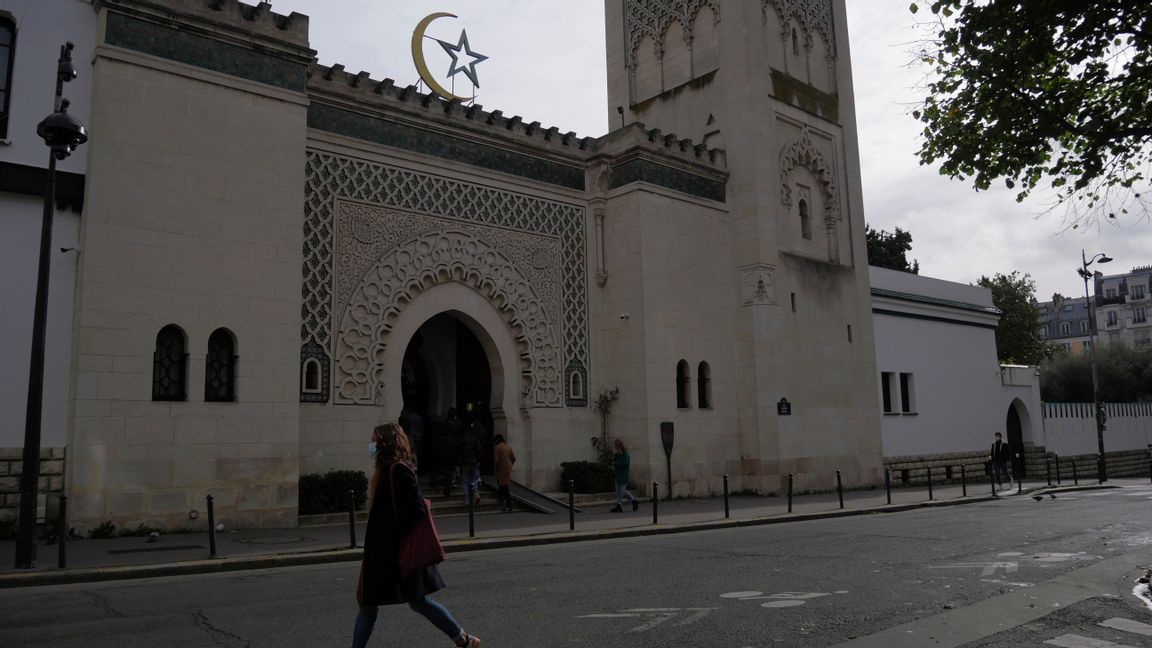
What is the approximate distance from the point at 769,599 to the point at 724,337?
13.8 metres

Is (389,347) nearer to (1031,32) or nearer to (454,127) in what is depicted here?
(454,127)

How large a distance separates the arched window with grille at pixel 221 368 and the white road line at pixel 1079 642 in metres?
11.4

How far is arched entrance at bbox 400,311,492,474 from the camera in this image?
19.2m

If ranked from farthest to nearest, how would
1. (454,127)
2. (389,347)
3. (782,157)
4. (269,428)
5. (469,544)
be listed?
(782,157) < (454,127) < (389,347) < (269,428) < (469,544)

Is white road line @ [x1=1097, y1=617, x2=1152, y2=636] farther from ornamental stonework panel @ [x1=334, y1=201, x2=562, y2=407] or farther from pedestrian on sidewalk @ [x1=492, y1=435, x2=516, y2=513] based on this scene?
ornamental stonework panel @ [x1=334, y1=201, x2=562, y2=407]

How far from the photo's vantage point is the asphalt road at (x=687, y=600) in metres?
6.25

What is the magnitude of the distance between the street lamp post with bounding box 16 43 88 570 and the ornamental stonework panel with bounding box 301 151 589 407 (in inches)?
204

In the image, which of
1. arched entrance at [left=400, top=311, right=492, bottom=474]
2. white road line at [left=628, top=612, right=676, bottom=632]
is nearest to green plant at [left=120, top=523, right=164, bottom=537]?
arched entrance at [left=400, top=311, right=492, bottom=474]

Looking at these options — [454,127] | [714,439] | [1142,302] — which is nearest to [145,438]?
[454,127]

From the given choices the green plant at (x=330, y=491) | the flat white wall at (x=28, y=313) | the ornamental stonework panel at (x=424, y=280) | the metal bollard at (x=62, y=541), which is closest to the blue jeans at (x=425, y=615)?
the metal bollard at (x=62, y=541)

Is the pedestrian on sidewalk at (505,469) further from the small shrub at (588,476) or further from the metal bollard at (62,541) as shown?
the metal bollard at (62,541)

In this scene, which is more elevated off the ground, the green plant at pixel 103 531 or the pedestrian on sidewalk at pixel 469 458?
the pedestrian on sidewalk at pixel 469 458

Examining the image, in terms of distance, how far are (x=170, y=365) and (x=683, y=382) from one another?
1139cm

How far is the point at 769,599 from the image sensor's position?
24.7ft
